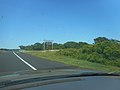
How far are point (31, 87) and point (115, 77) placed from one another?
1.18 m

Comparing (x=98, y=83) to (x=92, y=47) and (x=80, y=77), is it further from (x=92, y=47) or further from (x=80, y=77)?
(x=92, y=47)

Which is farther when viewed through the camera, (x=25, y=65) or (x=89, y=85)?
(x=25, y=65)

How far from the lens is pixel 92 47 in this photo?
4300 centimetres

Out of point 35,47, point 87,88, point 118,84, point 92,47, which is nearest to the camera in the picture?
point 87,88

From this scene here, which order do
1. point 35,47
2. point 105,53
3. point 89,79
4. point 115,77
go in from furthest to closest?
point 35,47, point 105,53, point 115,77, point 89,79

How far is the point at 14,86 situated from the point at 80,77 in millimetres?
860

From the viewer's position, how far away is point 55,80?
373 centimetres

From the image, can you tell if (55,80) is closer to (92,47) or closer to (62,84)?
(62,84)

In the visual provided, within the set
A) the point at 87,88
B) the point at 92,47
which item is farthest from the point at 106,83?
the point at 92,47

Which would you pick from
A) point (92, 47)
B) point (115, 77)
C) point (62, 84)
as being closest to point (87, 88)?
point (62, 84)

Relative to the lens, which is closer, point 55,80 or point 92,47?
point 55,80

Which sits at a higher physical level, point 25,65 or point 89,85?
point 25,65

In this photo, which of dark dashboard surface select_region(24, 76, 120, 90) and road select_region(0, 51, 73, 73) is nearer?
dark dashboard surface select_region(24, 76, 120, 90)

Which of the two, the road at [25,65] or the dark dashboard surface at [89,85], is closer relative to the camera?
the dark dashboard surface at [89,85]
